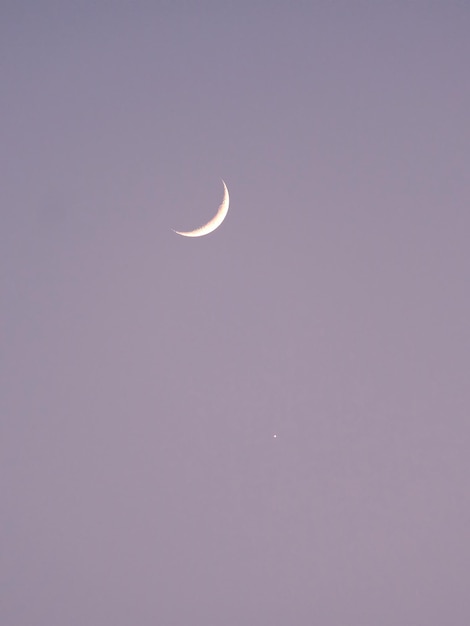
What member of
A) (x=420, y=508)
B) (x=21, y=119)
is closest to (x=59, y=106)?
(x=21, y=119)

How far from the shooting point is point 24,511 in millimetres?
4891

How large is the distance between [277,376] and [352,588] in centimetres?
139

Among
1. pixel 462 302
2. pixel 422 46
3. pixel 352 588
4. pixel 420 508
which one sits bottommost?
pixel 352 588

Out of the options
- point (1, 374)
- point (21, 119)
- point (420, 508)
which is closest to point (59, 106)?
point (21, 119)

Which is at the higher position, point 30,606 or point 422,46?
point 422,46

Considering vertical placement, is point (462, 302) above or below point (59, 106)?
below

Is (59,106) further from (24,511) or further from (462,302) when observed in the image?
(462,302)

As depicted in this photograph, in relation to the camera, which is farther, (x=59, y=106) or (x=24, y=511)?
(x=59, y=106)

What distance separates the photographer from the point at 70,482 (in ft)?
16.2

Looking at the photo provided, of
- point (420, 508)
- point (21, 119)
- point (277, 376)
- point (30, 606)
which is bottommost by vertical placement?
point (30, 606)

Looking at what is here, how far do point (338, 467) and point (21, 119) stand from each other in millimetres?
3068

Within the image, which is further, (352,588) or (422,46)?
(422,46)

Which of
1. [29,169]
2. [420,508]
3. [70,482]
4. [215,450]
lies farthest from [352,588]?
[29,169]

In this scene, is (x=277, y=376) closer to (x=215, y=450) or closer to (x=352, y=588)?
(x=215, y=450)
